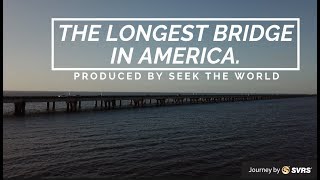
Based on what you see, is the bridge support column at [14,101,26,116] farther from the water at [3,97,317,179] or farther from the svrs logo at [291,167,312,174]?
the svrs logo at [291,167,312,174]

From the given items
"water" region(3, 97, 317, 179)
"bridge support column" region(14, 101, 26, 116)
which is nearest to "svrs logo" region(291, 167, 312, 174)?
"water" region(3, 97, 317, 179)

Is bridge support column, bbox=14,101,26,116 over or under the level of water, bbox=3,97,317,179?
over

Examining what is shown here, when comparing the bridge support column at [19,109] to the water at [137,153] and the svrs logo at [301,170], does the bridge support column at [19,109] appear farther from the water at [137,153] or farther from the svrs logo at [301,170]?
the svrs logo at [301,170]

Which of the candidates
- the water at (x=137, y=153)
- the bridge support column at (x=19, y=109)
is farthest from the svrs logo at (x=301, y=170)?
the bridge support column at (x=19, y=109)

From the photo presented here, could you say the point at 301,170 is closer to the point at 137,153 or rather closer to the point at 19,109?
the point at 137,153

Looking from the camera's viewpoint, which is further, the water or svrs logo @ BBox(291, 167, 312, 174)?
the water

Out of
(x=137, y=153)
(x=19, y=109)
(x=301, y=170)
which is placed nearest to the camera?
(x=301, y=170)

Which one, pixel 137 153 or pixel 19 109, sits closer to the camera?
pixel 137 153

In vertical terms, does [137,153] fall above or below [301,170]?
below

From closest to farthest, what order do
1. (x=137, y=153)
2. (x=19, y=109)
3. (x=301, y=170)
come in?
(x=301, y=170), (x=137, y=153), (x=19, y=109)

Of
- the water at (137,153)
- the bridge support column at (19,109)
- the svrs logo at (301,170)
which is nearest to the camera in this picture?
the svrs logo at (301,170)

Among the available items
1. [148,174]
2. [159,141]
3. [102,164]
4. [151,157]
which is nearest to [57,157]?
[102,164]

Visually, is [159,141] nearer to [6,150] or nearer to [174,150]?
[174,150]

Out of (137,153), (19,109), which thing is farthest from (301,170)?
(19,109)
